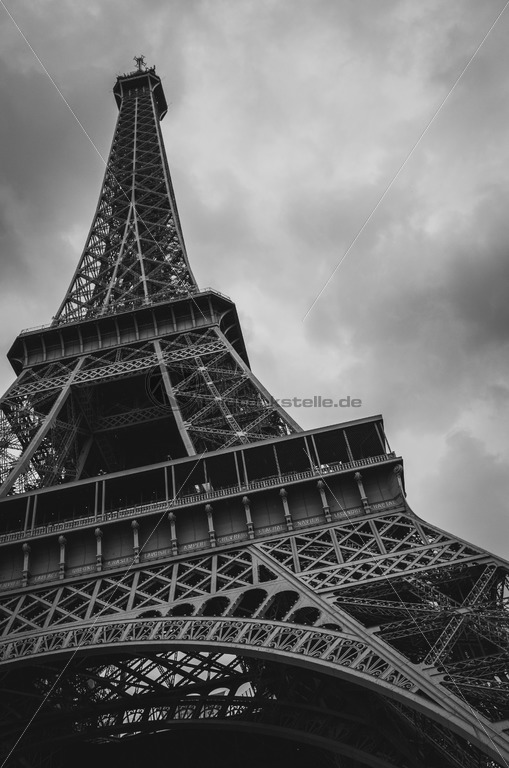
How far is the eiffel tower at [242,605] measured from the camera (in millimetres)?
17969

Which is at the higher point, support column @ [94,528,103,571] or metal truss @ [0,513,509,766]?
support column @ [94,528,103,571]

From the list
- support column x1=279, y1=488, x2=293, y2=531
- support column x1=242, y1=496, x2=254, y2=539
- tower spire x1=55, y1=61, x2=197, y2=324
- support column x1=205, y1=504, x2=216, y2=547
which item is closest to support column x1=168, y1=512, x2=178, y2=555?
support column x1=205, y1=504, x2=216, y2=547

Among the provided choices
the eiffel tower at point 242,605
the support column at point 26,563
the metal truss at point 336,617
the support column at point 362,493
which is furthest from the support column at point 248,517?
the support column at point 26,563

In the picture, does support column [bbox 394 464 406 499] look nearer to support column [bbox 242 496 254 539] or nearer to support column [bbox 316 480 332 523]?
support column [bbox 316 480 332 523]

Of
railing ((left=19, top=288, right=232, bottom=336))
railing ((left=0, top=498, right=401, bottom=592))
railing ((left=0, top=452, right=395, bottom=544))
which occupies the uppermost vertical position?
railing ((left=19, top=288, right=232, bottom=336))

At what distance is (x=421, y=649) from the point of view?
1970 centimetres

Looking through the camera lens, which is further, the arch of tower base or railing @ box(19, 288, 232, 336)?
railing @ box(19, 288, 232, 336)

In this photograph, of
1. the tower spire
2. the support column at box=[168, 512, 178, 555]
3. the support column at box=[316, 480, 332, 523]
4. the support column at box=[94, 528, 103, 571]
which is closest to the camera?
the support column at box=[316, 480, 332, 523]

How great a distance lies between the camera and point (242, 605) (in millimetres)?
23984

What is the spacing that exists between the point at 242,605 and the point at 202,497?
139 inches

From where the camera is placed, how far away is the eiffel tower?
59.0 feet

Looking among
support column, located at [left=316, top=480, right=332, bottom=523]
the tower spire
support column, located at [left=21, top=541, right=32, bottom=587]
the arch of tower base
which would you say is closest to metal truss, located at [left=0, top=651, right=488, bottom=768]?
the arch of tower base

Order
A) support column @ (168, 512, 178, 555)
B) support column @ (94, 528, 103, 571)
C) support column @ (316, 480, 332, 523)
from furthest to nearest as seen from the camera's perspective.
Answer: support column @ (94, 528, 103, 571) → support column @ (168, 512, 178, 555) → support column @ (316, 480, 332, 523)

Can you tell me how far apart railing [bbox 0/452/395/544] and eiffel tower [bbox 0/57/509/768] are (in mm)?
94
